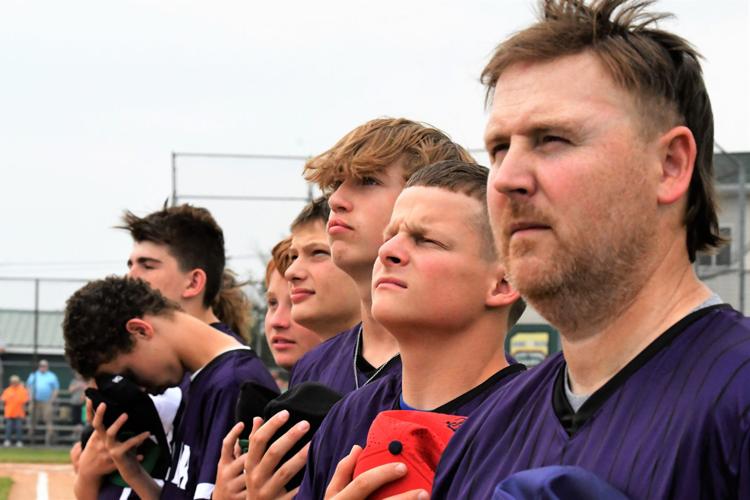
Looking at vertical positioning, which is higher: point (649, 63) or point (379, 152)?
point (649, 63)

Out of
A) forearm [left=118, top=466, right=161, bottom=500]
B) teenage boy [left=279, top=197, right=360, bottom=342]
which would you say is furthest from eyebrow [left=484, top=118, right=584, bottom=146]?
A: forearm [left=118, top=466, right=161, bottom=500]

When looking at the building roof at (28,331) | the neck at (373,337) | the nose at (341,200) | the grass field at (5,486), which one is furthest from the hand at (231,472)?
the building roof at (28,331)

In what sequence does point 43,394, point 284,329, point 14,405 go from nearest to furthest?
point 284,329 → point 14,405 → point 43,394

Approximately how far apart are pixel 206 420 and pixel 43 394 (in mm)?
19431

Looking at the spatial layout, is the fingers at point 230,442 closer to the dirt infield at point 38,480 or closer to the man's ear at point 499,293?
the man's ear at point 499,293

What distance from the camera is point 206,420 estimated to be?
4.39 metres

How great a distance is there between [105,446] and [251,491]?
1.75 meters

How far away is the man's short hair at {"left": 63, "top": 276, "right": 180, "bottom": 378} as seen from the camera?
4398mm

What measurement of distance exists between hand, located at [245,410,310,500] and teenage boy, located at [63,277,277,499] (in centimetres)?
127

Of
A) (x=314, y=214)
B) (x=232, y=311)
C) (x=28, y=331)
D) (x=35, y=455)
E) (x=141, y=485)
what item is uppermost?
(x=314, y=214)

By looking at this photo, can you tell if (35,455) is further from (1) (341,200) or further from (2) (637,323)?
(2) (637,323)

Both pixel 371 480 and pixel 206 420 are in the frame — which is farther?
pixel 206 420

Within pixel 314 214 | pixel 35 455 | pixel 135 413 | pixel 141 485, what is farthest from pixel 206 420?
pixel 35 455

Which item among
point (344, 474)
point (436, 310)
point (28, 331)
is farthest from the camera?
point (28, 331)
